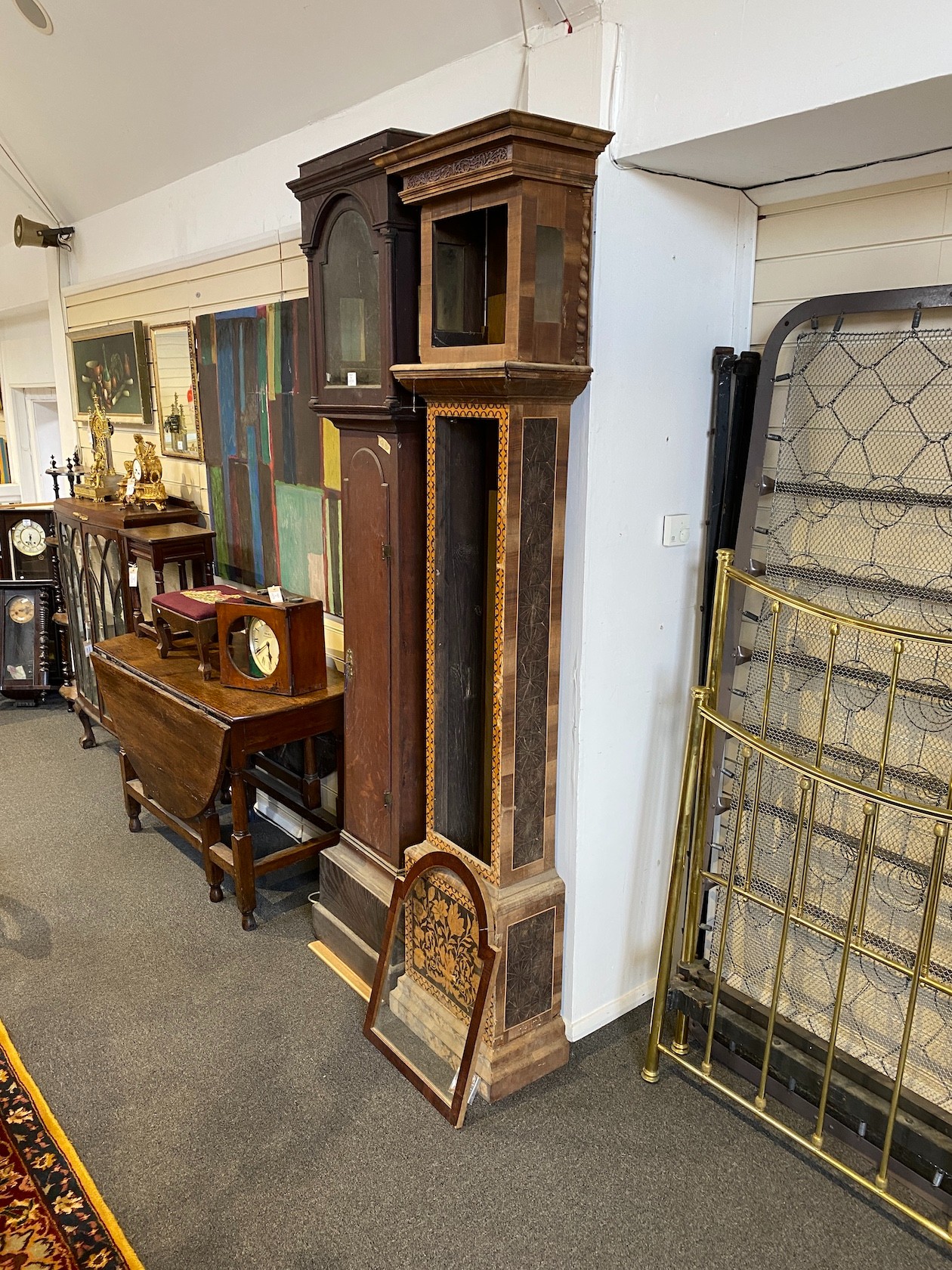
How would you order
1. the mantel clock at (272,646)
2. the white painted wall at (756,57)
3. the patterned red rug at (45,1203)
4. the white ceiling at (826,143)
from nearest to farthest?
the white painted wall at (756,57) → the white ceiling at (826,143) → the patterned red rug at (45,1203) → the mantel clock at (272,646)

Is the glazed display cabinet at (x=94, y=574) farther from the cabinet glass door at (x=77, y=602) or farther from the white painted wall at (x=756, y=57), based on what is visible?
the white painted wall at (x=756, y=57)

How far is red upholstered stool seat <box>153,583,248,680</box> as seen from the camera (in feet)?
10.4

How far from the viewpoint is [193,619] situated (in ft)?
10.3

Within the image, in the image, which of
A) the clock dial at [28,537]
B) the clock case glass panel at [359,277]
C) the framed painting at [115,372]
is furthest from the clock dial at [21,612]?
the clock case glass panel at [359,277]

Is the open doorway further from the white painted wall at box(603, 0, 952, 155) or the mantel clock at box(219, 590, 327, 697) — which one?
the white painted wall at box(603, 0, 952, 155)

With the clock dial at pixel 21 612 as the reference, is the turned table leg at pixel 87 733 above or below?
below

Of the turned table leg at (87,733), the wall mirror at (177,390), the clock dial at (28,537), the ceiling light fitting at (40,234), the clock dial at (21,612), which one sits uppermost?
the ceiling light fitting at (40,234)

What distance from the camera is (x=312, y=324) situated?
2531 mm

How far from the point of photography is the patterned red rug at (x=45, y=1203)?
1.86 metres

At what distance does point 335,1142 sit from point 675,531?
1701mm

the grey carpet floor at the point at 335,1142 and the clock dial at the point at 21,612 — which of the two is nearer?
the grey carpet floor at the point at 335,1142

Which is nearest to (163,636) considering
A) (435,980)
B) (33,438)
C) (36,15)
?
(435,980)

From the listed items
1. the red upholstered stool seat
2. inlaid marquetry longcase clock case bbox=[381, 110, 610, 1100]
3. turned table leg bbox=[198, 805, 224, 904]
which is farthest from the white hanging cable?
turned table leg bbox=[198, 805, 224, 904]

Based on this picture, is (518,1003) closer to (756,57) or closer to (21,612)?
(756,57)
